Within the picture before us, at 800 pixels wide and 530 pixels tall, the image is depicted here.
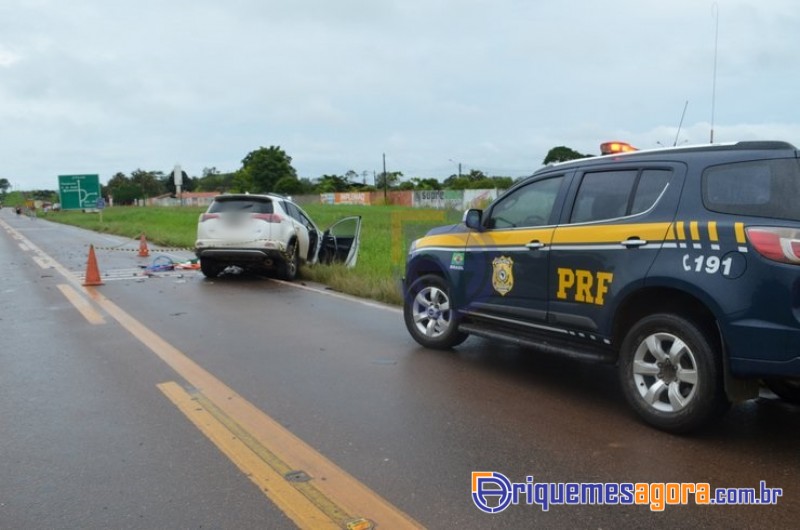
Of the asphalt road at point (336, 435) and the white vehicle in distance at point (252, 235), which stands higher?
the white vehicle in distance at point (252, 235)

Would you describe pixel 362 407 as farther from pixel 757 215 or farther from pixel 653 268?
pixel 757 215

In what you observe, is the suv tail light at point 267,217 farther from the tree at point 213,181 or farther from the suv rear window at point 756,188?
the tree at point 213,181

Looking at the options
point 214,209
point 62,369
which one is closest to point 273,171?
point 214,209

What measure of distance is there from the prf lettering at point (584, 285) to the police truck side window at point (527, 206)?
1.85 feet

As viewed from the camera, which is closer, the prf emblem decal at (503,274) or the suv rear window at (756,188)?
the suv rear window at (756,188)

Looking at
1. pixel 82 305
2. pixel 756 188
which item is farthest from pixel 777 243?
pixel 82 305

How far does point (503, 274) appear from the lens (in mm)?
5582

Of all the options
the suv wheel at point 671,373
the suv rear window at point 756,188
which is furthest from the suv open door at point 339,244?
the suv rear window at point 756,188

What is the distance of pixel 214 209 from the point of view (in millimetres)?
12148

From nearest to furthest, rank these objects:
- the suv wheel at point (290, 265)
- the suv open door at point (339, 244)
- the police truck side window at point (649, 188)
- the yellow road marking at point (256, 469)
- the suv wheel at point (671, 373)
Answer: the yellow road marking at point (256, 469), the suv wheel at point (671, 373), the police truck side window at point (649, 188), the suv wheel at point (290, 265), the suv open door at point (339, 244)

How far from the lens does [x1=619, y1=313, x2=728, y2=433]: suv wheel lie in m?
Result: 4.01

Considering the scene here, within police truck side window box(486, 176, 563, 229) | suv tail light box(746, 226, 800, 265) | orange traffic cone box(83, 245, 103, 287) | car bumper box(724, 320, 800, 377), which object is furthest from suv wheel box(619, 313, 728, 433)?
orange traffic cone box(83, 245, 103, 287)

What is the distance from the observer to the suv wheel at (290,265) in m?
12.2

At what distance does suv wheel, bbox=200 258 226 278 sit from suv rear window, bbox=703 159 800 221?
33.8 feet
